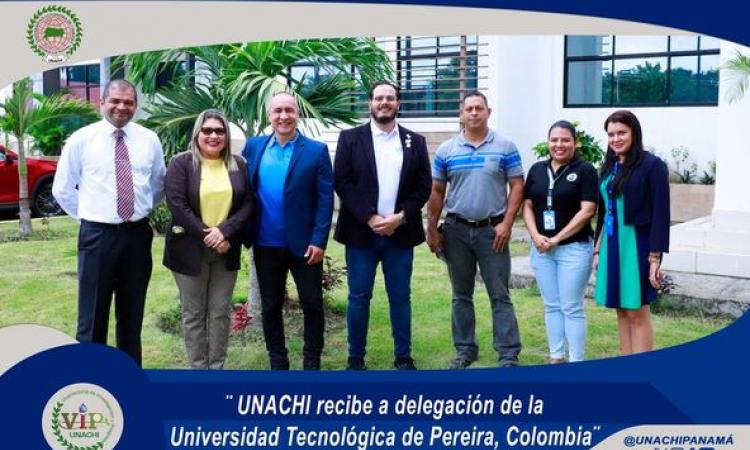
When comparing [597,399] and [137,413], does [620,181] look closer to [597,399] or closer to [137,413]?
[597,399]

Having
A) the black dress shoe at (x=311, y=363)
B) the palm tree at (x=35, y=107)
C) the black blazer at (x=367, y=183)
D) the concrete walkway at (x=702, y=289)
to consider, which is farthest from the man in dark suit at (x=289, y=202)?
the concrete walkway at (x=702, y=289)

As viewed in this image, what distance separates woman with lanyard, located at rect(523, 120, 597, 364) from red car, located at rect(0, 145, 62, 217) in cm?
360

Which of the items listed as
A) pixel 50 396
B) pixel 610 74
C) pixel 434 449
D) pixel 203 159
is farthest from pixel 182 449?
pixel 610 74

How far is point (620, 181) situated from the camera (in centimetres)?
330

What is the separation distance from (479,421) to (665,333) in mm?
949

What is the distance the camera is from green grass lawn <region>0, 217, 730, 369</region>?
344cm

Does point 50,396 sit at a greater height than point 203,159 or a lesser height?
lesser

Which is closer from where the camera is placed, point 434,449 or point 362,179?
point 434,449

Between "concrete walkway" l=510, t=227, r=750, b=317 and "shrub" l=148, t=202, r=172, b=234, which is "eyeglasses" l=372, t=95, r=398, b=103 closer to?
"concrete walkway" l=510, t=227, r=750, b=317

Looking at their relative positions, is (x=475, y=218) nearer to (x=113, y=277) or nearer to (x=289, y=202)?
(x=289, y=202)

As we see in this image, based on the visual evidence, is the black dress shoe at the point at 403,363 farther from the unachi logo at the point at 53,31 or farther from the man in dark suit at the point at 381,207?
the unachi logo at the point at 53,31

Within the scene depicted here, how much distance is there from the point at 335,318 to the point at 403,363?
1.16 meters

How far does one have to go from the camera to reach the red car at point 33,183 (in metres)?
6.27

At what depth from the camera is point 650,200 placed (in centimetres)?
328
